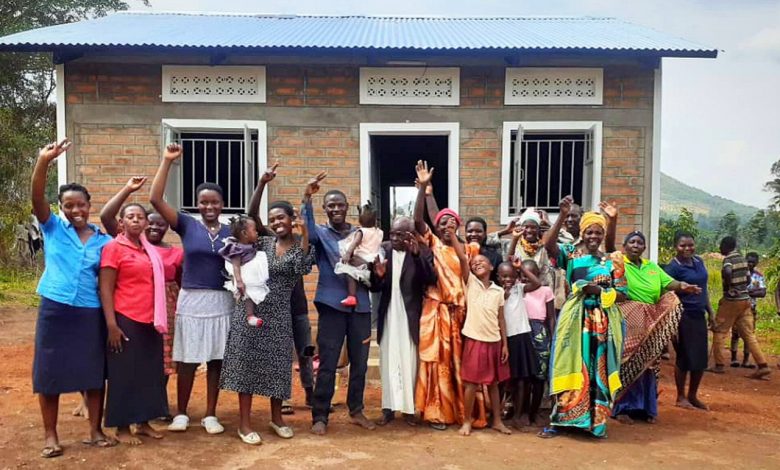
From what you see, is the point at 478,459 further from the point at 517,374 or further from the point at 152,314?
the point at 152,314

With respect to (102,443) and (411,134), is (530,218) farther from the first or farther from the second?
(102,443)

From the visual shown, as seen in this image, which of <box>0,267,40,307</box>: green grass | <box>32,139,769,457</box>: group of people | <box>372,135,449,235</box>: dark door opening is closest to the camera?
<box>32,139,769,457</box>: group of people

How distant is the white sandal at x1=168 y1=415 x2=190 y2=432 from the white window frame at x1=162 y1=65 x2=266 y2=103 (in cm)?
373

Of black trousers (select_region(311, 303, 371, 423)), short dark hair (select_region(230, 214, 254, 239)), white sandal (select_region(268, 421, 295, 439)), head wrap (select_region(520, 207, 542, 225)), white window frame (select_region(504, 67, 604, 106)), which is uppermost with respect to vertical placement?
white window frame (select_region(504, 67, 604, 106))

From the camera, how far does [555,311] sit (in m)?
4.96

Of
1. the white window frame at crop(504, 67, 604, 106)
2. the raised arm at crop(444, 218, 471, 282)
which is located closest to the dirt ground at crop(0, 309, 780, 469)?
the raised arm at crop(444, 218, 471, 282)

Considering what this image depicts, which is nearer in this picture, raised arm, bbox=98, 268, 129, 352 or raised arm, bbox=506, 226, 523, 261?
raised arm, bbox=98, 268, 129, 352

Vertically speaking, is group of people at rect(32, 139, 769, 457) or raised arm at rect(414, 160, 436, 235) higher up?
raised arm at rect(414, 160, 436, 235)

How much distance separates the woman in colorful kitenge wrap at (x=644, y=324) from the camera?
4.72m

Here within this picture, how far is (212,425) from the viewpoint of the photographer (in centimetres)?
419

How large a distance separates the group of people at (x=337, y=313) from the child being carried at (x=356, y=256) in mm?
12

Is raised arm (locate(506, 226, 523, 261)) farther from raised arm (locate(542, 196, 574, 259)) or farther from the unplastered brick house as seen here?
the unplastered brick house

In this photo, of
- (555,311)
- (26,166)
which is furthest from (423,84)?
(26,166)

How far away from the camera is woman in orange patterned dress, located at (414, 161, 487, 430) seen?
4.37 m
